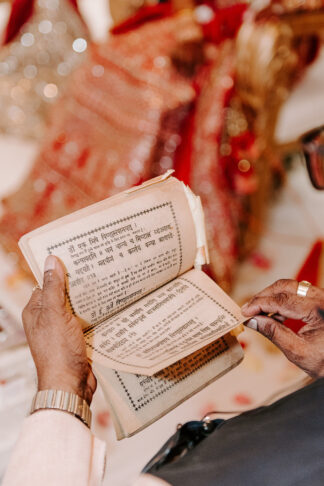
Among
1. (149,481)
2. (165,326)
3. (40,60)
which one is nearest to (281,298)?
(165,326)

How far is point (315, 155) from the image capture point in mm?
A: 965

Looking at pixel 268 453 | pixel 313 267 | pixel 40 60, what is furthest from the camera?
pixel 40 60

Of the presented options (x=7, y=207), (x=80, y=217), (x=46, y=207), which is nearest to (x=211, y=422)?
(x=80, y=217)

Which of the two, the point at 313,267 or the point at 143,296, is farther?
the point at 313,267

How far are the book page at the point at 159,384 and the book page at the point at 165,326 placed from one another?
0.13ft

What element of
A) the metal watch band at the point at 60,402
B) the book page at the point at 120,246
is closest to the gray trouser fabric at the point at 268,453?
the metal watch band at the point at 60,402

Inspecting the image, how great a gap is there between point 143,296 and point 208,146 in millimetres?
1001

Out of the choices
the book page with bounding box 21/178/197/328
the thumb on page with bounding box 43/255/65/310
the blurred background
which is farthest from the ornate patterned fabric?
the thumb on page with bounding box 43/255/65/310

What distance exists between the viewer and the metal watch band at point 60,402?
557 millimetres

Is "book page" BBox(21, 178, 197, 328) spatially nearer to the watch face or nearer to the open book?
the open book

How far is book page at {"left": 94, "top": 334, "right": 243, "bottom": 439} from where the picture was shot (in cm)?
61

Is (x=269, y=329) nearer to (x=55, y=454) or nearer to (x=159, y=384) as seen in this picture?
(x=159, y=384)

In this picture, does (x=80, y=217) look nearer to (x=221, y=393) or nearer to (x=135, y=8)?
(x=221, y=393)

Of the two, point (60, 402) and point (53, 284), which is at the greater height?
point (53, 284)
